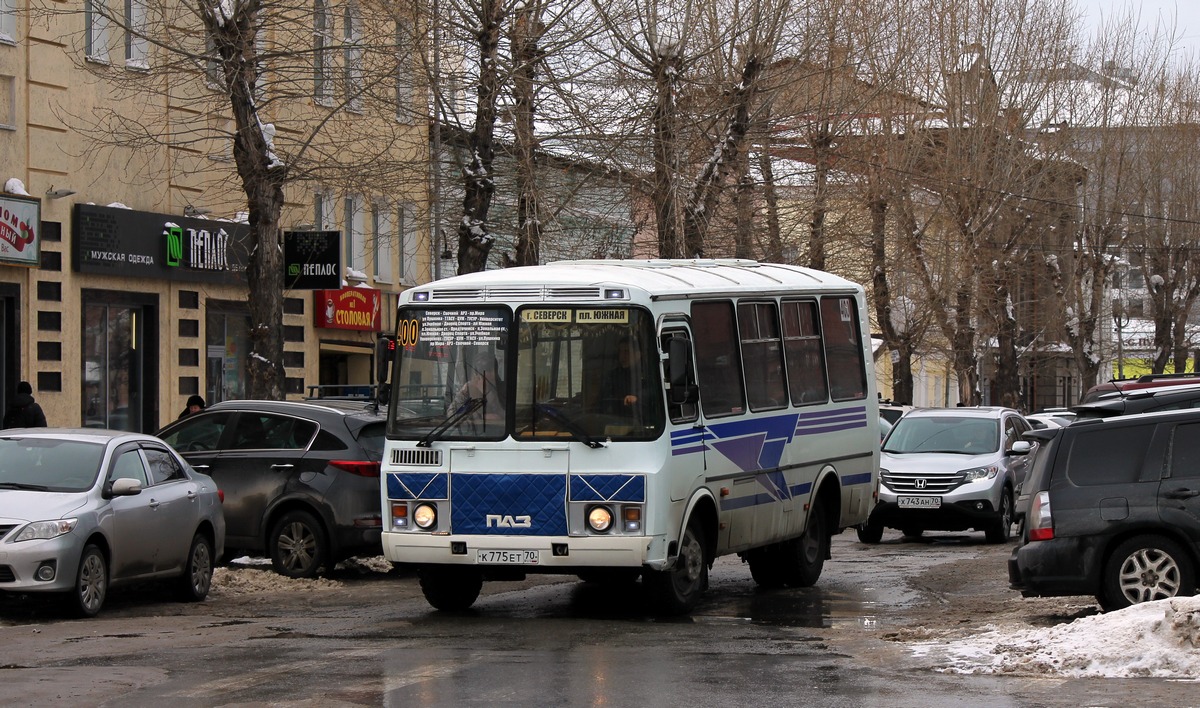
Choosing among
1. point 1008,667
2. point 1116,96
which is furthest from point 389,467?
point 1116,96

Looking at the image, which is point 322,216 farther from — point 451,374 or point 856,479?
point 451,374

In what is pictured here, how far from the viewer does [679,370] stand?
13.0m

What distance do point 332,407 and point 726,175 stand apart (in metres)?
10.8

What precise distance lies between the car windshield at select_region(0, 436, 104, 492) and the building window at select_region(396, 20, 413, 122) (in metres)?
8.87

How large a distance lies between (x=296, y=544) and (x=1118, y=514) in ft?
26.8

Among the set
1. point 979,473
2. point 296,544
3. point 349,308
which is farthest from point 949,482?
point 349,308

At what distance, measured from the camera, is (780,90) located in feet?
89.6

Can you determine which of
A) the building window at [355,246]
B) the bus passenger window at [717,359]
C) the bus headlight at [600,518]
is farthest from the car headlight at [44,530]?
the building window at [355,246]

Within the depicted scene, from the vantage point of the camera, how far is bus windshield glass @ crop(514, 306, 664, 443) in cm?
1306

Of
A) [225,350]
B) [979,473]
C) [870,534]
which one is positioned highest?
[225,350]

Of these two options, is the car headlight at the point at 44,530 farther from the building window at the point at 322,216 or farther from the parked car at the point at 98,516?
the building window at the point at 322,216

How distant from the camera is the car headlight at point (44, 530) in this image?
42.3ft

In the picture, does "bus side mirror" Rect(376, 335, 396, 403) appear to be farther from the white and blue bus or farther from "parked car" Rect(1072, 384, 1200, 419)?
"parked car" Rect(1072, 384, 1200, 419)

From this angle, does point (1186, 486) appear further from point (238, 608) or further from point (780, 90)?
point (780, 90)
